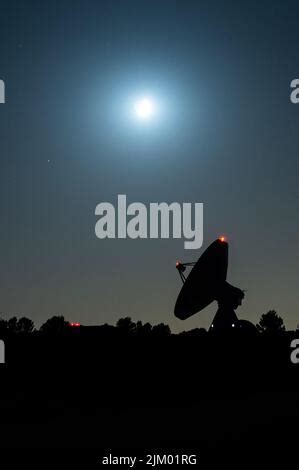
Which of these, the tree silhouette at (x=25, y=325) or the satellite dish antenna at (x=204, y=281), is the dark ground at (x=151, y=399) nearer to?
the satellite dish antenna at (x=204, y=281)

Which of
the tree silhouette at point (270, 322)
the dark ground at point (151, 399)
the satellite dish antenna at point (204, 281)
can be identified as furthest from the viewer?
the tree silhouette at point (270, 322)

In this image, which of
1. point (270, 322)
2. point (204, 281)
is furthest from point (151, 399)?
point (270, 322)

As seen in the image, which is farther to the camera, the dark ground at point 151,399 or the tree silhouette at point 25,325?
the tree silhouette at point 25,325

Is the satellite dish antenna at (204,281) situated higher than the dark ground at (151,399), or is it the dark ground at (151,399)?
the satellite dish antenna at (204,281)

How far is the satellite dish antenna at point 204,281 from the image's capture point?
26.7 meters

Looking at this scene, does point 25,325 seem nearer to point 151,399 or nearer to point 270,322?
point 270,322

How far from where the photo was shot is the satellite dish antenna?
26.7m

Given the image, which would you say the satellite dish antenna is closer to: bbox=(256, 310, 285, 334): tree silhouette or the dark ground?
the dark ground

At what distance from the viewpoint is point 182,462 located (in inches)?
390

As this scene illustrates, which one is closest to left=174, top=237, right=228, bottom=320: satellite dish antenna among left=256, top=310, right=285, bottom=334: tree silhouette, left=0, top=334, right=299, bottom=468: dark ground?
left=0, top=334, right=299, bottom=468: dark ground

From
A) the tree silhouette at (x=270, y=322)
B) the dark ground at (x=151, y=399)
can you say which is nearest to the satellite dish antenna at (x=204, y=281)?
the dark ground at (x=151, y=399)

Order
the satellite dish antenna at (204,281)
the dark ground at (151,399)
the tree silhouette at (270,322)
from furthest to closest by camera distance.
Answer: the tree silhouette at (270,322)
the satellite dish antenna at (204,281)
the dark ground at (151,399)

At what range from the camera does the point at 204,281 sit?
26.9 metres

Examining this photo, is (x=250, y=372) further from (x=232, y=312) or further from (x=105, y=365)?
(x=105, y=365)
